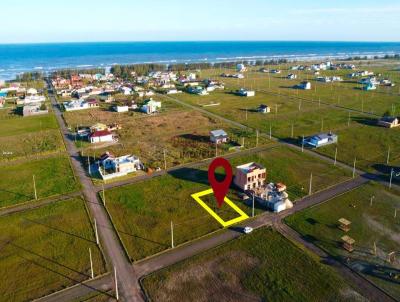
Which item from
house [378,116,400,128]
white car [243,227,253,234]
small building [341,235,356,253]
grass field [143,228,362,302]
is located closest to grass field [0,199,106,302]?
grass field [143,228,362,302]

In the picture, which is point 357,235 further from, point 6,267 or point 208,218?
point 6,267

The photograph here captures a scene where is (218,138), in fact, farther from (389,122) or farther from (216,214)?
(389,122)

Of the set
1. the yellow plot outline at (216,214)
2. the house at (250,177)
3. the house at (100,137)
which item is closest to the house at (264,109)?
the house at (100,137)

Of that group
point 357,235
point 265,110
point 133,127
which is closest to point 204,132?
point 133,127

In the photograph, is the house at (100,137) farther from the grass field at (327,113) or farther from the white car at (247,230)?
the white car at (247,230)

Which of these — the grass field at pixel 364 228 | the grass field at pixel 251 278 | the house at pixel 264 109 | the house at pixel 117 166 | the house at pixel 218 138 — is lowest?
the grass field at pixel 251 278

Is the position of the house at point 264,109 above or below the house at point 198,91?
below

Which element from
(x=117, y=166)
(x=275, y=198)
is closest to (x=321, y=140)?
(x=275, y=198)

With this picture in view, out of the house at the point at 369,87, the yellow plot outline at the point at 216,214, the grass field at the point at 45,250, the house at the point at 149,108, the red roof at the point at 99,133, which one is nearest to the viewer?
the grass field at the point at 45,250
